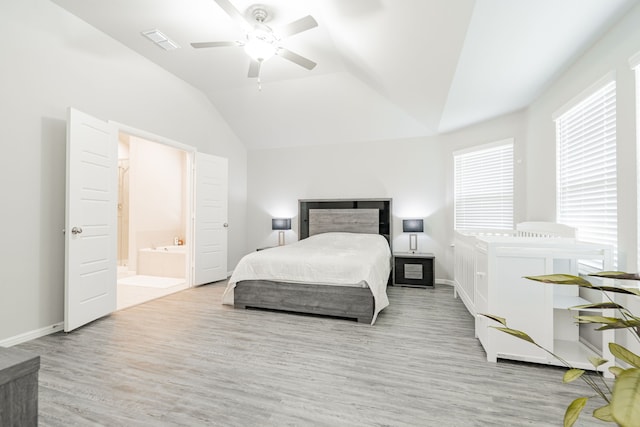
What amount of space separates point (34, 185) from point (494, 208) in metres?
5.40

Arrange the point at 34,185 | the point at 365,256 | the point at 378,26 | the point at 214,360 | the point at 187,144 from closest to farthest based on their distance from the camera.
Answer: the point at 214,360
the point at 378,26
the point at 34,185
the point at 365,256
the point at 187,144

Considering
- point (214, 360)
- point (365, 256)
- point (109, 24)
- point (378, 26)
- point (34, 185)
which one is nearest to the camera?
point (214, 360)

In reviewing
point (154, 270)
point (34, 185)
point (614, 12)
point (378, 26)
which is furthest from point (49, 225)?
point (614, 12)

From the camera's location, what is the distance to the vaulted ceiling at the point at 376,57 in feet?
7.02

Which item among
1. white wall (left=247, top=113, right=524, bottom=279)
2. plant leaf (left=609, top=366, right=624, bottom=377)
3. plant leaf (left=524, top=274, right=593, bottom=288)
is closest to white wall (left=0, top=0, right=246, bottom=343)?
white wall (left=247, top=113, right=524, bottom=279)

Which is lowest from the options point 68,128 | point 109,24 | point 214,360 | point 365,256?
point 214,360

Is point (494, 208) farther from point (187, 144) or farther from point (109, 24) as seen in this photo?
point (109, 24)

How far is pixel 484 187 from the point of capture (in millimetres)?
4496

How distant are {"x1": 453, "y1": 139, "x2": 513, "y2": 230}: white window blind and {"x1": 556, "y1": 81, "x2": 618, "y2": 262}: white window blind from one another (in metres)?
1.13

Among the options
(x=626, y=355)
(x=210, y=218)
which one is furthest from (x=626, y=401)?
(x=210, y=218)

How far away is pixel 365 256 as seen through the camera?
3562 mm

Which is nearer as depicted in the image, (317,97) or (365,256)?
(365,256)

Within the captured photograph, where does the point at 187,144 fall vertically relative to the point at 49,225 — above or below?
above

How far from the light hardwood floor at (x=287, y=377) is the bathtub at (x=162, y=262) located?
2264mm
